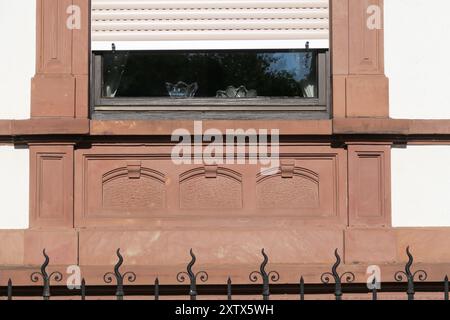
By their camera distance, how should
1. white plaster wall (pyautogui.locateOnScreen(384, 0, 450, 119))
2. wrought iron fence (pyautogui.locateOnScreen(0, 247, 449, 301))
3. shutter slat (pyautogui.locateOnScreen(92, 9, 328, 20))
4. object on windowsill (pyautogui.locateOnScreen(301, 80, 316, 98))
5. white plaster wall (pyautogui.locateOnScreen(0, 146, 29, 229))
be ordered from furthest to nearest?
object on windowsill (pyautogui.locateOnScreen(301, 80, 316, 98)) < shutter slat (pyautogui.locateOnScreen(92, 9, 328, 20)) < white plaster wall (pyautogui.locateOnScreen(384, 0, 450, 119)) < white plaster wall (pyautogui.locateOnScreen(0, 146, 29, 229)) < wrought iron fence (pyautogui.locateOnScreen(0, 247, 449, 301))

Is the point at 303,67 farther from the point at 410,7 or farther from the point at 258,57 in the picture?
the point at 410,7

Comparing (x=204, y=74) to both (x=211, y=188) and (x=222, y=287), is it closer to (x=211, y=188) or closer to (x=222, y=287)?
(x=211, y=188)

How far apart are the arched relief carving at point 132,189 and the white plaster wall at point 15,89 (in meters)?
0.70

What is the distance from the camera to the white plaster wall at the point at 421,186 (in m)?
8.87

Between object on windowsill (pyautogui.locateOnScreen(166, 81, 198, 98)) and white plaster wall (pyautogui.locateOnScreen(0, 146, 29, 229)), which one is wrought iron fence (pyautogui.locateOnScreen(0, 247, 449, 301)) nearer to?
white plaster wall (pyautogui.locateOnScreen(0, 146, 29, 229))

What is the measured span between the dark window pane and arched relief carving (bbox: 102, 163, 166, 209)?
760 mm

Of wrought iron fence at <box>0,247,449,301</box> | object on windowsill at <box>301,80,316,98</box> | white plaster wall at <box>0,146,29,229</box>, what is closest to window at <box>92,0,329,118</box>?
object on windowsill at <box>301,80,316,98</box>

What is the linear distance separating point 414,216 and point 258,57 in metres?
1.96

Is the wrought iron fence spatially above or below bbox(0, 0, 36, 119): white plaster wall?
below

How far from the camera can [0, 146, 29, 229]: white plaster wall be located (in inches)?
348

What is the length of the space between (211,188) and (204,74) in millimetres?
1064

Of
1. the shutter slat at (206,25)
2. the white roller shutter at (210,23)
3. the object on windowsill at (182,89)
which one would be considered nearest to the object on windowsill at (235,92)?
the object on windowsill at (182,89)
